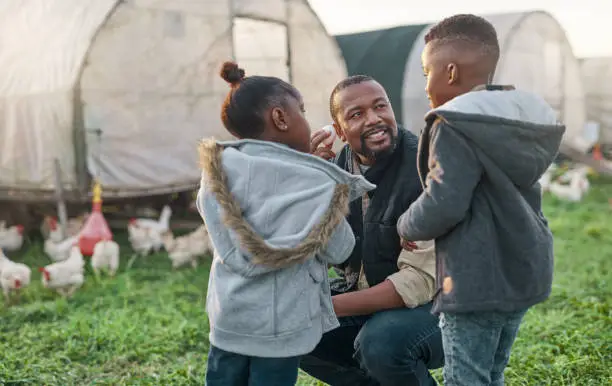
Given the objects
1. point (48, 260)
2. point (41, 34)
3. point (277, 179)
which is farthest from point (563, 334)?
point (41, 34)

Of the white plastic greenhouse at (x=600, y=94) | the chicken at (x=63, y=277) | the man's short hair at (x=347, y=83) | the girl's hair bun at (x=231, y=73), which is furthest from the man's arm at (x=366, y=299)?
the white plastic greenhouse at (x=600, y=94)

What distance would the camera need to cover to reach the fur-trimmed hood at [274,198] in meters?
1.96

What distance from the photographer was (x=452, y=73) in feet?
6.83

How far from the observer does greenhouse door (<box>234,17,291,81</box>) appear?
33.4 ft

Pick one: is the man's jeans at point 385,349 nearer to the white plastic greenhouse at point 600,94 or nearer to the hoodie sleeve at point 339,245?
the hoodie sleeve at point 339,245

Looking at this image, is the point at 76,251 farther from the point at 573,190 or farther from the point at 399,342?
the point at 573,190

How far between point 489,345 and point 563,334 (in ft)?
6.86

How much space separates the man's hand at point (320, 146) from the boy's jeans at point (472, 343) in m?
0.82

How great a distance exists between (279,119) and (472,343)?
93cm

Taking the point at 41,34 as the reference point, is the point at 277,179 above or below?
below

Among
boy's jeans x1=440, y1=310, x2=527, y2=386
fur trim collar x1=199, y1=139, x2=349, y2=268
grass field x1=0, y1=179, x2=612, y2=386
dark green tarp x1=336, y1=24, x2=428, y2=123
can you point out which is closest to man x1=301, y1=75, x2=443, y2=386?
boy's jeans x1=440, y1=310, x2=527, y2=386

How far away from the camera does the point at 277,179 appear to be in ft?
6.55

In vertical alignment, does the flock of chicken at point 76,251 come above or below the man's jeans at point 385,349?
below

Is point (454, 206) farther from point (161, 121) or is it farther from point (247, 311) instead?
point (161, 121)
